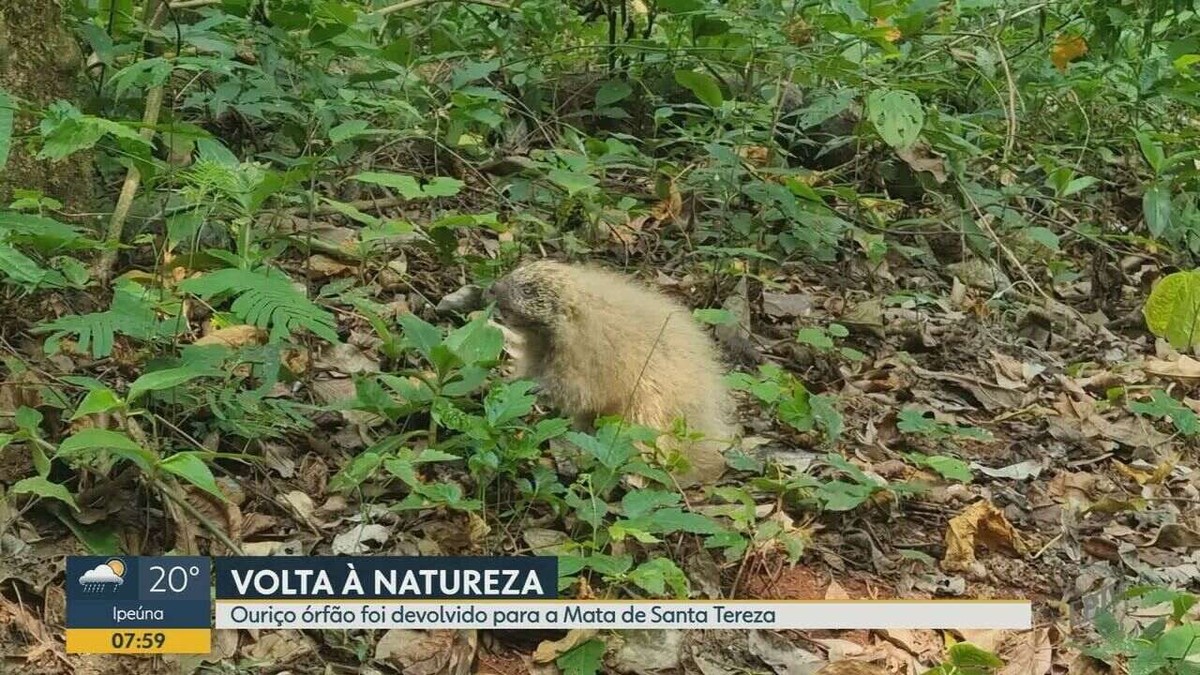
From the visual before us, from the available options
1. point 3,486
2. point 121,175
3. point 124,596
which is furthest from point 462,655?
point 121,175

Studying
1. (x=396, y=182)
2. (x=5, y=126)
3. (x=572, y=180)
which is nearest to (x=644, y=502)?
(x=396, y=182)

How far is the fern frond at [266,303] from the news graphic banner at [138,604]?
0.75 metres

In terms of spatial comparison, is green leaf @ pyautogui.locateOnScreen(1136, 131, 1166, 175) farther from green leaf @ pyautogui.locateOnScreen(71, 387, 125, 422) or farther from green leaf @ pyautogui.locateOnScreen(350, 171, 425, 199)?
green leaf @ pyautogui.locateOnScreen(71, 387, 125, 422)

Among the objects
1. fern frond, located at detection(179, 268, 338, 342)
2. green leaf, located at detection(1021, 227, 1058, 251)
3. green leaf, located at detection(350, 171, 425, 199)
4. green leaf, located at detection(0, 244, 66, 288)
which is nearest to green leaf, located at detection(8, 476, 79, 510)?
green leaf, located at detection(0, 244, 66, 288)

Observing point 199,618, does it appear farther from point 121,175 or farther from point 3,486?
point 121,175

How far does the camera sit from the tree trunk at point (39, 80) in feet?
14.6

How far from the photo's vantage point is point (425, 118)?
6.20 metres

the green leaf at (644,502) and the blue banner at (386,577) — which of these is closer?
the blue banner at (386,577)

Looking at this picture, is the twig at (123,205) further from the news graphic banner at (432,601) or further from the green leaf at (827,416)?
the green leaf at (827,416)

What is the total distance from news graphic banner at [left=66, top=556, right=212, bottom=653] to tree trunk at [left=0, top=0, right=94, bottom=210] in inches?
63.1

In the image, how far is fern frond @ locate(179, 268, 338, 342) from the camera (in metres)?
3.44

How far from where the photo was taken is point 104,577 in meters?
3.43

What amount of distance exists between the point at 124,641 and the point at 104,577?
0.23 metres

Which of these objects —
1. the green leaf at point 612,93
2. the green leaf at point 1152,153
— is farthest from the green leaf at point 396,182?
the green leaf at point 1152,153
